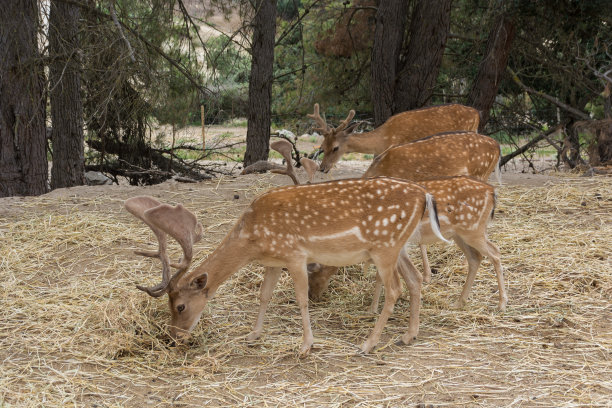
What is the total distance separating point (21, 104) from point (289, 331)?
5.12 meters

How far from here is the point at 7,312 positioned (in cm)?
496

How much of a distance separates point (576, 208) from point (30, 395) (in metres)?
5.90

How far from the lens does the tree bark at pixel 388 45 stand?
8.91 m

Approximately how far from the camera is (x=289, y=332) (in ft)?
15.9

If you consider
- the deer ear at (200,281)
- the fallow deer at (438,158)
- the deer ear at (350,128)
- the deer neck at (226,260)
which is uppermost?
the deer ear at (350,128)

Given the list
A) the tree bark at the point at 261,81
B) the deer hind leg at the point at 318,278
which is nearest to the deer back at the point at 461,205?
the deer hind leg at the point at 318,278

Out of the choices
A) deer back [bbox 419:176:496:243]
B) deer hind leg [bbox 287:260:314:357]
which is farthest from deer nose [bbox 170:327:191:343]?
deer back [bbox 419:176:496:243]

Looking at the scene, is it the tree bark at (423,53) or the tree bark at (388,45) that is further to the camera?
the tree bark at (388,45)

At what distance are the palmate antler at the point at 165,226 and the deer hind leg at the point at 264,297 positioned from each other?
656mm

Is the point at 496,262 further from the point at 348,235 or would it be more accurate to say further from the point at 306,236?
the point at 306,236

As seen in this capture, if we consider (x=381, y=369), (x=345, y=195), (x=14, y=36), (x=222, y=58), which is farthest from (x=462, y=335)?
(x=222, y=58)

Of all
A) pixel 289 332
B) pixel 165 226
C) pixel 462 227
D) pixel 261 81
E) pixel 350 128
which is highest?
pixel 261 81

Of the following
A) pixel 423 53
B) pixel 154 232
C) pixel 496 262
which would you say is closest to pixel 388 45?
pixel 423 53

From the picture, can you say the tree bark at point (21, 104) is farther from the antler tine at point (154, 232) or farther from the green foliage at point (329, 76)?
the green foliage at point (329, 76)
